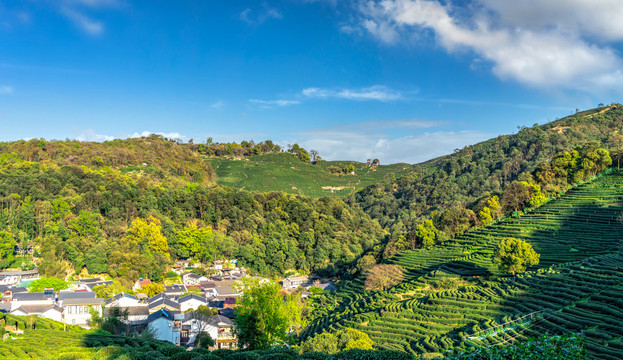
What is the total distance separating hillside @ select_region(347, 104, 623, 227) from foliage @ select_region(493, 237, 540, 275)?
42087 mm

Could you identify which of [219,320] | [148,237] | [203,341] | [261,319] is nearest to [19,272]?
[148,237]

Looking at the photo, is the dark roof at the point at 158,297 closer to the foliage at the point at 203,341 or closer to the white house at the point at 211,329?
the white house at the point at 211,329

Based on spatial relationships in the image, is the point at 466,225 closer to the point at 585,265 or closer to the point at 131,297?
the point at 585,265

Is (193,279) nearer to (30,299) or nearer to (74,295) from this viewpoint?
(74,295)

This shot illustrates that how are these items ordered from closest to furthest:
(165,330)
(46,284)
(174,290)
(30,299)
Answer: (165,330), (30,299), (46,284), (174,290)

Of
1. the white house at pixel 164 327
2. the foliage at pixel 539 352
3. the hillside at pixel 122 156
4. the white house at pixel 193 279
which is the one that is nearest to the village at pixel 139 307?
the white house at pixel 164 327

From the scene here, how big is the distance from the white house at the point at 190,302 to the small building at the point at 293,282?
14884 millimetres

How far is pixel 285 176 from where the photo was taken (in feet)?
298

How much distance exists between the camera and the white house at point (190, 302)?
106ft

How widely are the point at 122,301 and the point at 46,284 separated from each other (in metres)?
7.78

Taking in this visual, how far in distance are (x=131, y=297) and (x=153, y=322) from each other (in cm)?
560

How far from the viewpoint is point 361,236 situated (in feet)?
209

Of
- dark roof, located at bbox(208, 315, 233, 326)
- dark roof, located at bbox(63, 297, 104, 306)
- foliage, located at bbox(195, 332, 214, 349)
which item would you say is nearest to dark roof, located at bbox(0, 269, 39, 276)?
dark roof, located at bbox(63, 297, 104, 306)

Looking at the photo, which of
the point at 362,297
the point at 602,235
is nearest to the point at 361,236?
the point at 362,297
